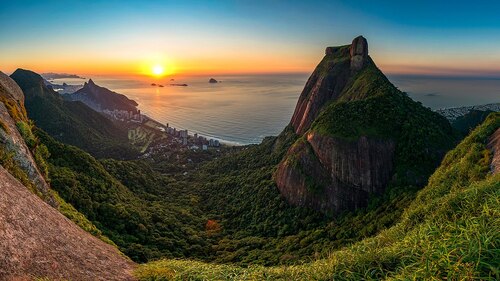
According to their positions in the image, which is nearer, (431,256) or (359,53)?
(431,256)

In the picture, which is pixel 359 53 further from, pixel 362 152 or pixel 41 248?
pixel 41 248

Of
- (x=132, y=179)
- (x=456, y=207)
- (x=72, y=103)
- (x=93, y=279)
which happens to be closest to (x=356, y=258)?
(x=456, y=207)

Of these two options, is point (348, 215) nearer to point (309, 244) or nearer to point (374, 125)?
point (309, 244)

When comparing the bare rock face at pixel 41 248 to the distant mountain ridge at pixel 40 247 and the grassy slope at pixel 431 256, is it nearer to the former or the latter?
the distant mountain ridge at pixel 40 247

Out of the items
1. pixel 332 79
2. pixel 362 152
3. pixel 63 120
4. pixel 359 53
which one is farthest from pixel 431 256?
pixel 63 120

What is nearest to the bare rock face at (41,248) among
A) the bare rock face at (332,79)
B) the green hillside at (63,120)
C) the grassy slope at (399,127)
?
the grassy slope at (399,127)

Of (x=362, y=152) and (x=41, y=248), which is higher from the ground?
(x=41, y=248)
